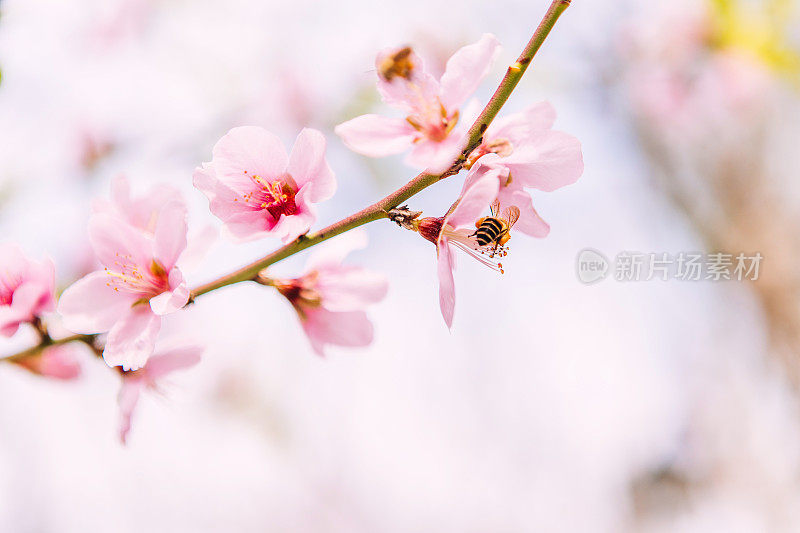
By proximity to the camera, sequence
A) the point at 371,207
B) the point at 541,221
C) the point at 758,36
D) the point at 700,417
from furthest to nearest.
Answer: the point at 700,417 → the point at 758,36 → the point at 541,221 → the point at 371,207

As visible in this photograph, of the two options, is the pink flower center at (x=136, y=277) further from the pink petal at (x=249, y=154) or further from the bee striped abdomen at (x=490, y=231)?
the bee striped abdomen at (x=490, y=231)

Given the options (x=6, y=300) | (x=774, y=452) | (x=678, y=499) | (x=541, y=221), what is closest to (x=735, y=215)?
(x=774, y=452)

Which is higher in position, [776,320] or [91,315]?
[776,320]

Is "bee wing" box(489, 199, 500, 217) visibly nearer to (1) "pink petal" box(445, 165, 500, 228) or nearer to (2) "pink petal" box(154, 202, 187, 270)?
(1) "pink petal" box(445, 165, 500, 228)

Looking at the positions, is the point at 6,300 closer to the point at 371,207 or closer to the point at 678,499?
the point at 371,207

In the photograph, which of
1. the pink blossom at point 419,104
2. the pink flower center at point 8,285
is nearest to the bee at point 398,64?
the pink blossom at point 419,104
